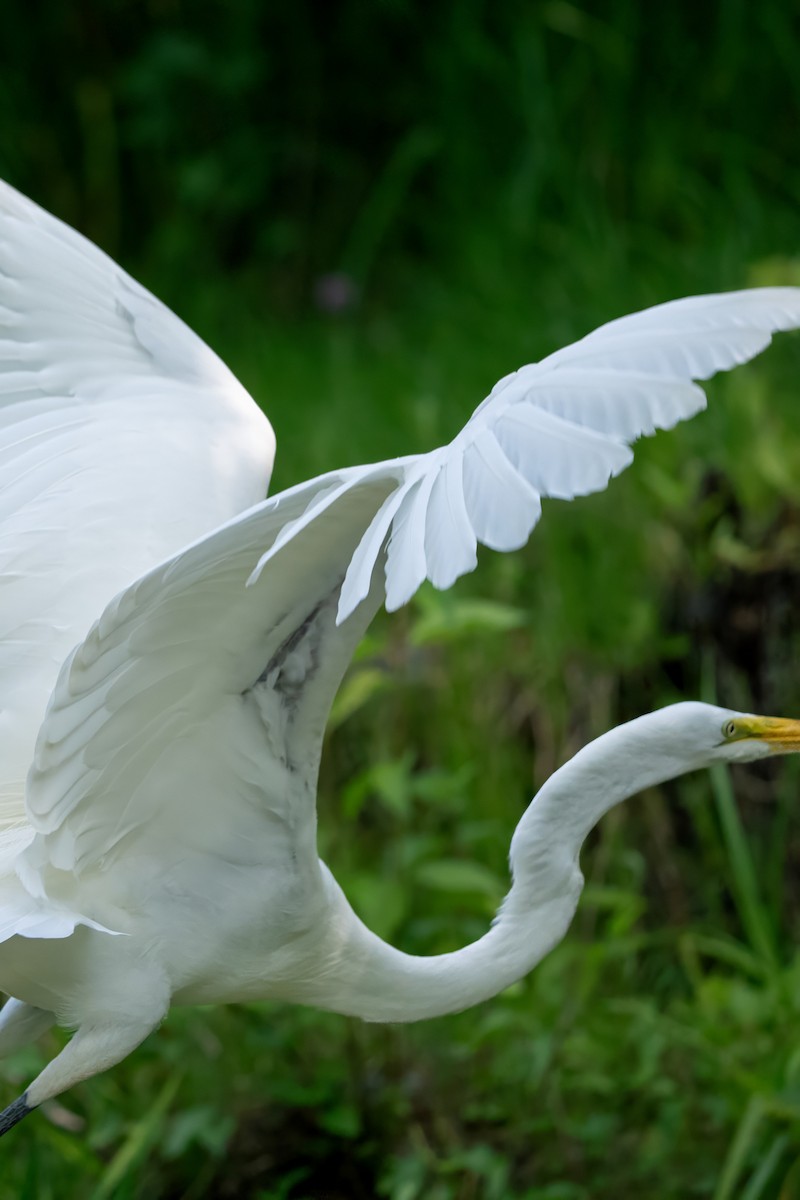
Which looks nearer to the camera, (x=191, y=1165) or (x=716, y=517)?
(x=191, y=1165)

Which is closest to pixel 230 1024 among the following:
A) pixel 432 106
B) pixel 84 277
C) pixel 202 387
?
pixel 202 387

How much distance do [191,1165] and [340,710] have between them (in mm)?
760

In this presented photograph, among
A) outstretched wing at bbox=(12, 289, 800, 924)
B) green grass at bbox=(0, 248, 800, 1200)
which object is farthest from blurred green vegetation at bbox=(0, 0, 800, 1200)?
outstretched wing at bbox=(12, 289, 800, 924)

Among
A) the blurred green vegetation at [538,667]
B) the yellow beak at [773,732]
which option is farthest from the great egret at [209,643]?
the blurred green vegetation at [538,667]

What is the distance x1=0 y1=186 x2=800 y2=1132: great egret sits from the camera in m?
1.40

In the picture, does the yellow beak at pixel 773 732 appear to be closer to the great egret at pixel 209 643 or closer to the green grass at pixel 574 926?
the great egret at pixel 209 643

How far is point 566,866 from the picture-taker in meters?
2.02

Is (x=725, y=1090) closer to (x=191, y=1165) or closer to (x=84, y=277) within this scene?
(x=191, y=1165)

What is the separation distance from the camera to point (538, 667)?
3346 millimetres

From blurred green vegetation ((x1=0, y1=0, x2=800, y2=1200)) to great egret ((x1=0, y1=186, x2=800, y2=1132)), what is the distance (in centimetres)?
41

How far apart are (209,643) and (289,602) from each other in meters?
0.11

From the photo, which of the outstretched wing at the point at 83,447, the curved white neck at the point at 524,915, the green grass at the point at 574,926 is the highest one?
the outstretched wing at the point at 83,447

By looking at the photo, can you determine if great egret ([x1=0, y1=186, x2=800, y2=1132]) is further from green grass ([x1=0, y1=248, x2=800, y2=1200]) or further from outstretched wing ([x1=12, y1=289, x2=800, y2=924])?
green grass ([x1=0, y1=248, x2=800, y2=1200])

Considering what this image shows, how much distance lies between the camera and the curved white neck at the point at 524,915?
1.97 meters
